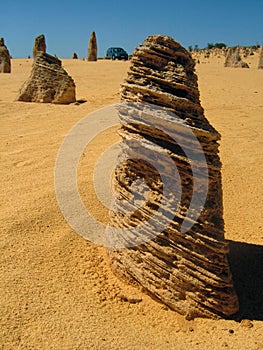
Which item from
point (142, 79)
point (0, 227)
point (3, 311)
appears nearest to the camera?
point (3, 311)

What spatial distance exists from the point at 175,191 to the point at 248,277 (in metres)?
1.02

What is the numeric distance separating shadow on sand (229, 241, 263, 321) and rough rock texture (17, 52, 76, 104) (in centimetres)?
719

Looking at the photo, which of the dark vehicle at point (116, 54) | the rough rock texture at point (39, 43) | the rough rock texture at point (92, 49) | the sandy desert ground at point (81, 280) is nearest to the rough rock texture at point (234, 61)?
the rough rock texture at point (92, 49)

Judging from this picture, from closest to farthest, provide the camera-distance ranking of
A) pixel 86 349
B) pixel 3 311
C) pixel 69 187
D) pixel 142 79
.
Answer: pixel 86 349 → pixel 3 311 → pixel 142 79 → pixel 69 187

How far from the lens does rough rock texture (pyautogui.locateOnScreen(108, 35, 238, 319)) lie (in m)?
2.68

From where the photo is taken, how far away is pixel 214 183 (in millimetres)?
2807

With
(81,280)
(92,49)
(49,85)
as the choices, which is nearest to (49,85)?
(49,85)

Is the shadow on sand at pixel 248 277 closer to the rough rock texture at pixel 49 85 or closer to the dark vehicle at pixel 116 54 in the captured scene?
the rough rock texture at pixel 49 85

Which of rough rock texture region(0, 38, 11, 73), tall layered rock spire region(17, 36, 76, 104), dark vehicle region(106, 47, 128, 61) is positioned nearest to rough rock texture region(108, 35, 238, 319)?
tall layered rock spire region(17, 36, 76, 104)

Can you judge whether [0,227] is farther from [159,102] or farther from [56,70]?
[56,70]

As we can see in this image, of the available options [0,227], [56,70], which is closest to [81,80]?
[56,70]

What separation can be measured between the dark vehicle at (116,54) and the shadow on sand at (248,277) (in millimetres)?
28173

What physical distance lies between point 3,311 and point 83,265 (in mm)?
785

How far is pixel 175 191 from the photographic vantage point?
9.21 ft
